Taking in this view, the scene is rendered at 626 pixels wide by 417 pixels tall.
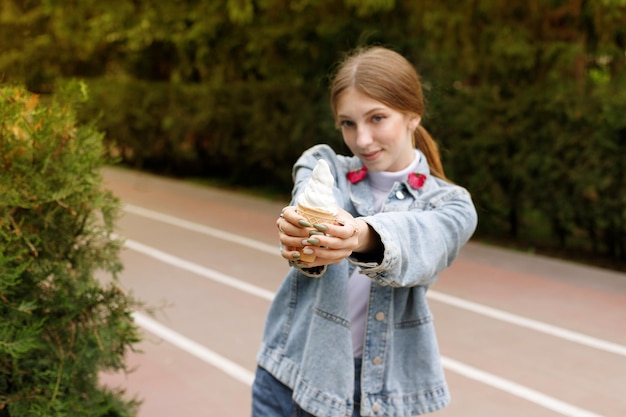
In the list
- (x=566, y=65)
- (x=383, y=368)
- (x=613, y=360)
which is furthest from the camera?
(x=566, y=65)

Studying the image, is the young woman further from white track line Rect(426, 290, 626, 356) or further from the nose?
white track line Rect(426, 290, 626, 356)

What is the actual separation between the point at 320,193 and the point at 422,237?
0.46m

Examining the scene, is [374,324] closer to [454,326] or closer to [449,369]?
[449,369]

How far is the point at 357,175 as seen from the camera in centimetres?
275

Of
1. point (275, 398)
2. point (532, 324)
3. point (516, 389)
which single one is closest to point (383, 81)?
point (275, 398)

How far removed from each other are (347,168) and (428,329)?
56 cm

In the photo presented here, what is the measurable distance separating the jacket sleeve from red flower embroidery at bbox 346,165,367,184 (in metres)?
0.21

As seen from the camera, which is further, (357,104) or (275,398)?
(275,398)

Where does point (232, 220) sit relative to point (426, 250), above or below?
below

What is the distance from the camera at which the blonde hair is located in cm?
263

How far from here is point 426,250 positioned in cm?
244

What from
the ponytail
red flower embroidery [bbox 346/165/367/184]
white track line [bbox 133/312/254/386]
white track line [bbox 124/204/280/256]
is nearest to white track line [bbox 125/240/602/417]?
white track line [bbox 133/312/254/386]

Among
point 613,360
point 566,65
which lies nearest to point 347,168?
point 613,360

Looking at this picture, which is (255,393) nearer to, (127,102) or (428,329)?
(428,329)
